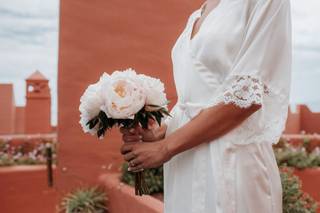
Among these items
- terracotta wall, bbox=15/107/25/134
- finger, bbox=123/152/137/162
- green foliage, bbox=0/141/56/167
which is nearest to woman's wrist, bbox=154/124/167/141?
finger, bbox=123/152/137/162

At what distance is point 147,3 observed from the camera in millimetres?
4312

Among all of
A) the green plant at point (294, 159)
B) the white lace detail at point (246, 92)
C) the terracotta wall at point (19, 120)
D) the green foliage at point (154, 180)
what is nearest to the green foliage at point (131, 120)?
the white lace detail at point (246, 92)

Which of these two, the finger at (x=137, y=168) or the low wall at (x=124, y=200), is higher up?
the finger at (x=137, y=168)

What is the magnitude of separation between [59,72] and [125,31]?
724 millimetres

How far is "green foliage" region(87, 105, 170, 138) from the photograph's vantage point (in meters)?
1.45

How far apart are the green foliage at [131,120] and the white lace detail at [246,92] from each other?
32 cm

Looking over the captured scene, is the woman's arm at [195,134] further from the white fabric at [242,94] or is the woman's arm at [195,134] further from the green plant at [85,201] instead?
the green plant at [85,201]

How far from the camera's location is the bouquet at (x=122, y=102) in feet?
4.54

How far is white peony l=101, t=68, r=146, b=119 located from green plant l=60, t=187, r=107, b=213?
2.70 meters

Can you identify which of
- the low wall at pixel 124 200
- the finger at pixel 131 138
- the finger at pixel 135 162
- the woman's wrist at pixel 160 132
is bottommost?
the low wall at pixel 124 200

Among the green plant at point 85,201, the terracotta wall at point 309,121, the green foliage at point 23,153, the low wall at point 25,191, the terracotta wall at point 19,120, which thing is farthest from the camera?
the terracotta wall at point 309,121

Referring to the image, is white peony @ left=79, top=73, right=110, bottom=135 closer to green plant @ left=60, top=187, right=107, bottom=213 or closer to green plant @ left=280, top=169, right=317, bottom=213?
green plant @ left=280, top=169, right=317, bottom=213

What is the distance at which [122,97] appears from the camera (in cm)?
138

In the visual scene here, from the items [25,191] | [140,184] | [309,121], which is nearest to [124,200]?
[140,184]
